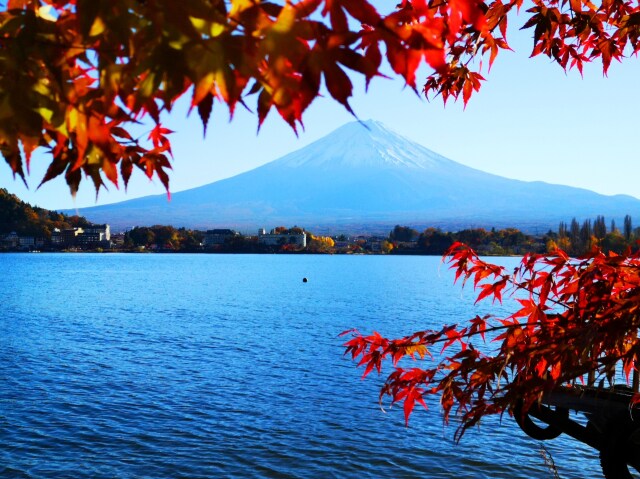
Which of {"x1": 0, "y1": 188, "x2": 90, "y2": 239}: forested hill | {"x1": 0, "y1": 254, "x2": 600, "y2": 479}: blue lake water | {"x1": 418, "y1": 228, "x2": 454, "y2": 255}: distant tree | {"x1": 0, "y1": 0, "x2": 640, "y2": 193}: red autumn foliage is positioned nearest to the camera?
{"x1": 0, "y1": 0, "x2": 640, "y2": 193}: red autumn foliage

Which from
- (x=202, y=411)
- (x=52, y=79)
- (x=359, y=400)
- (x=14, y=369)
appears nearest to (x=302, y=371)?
(x=359, y=400)

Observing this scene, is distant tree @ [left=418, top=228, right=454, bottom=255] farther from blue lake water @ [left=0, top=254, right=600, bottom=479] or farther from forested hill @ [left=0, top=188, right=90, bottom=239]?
blue lake water @ [left=0, top=254, right=600, bottom=479]

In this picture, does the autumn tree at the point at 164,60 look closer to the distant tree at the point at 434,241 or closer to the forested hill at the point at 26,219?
the distant tree at the point at 434,241

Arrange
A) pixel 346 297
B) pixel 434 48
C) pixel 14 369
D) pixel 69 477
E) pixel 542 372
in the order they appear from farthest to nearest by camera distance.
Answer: pixel 346 297
pixel 14 369
pixel 69 477
pixel 542 372
pixel 434 48

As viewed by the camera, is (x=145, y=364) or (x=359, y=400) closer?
(x=359, y=400)

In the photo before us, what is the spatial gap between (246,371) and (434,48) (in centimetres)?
1921

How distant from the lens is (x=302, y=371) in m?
20.2

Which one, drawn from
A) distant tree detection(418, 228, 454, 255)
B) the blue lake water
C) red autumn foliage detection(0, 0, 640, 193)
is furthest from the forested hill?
red autumn foliage detection(0, 0, 640, 193)

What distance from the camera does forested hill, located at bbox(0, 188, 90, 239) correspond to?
558 feet

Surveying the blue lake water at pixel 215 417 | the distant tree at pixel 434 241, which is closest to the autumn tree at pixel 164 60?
the blue lake water at pixel 215 417

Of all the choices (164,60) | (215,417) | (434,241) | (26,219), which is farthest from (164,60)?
(26,219)

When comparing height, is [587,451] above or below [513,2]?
below

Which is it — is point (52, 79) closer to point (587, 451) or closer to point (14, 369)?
point (587, 451)

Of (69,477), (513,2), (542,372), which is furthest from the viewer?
(69,477)
